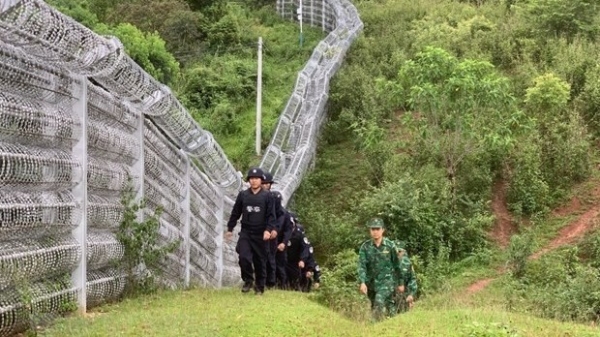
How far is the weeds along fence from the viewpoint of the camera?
5438 millimetres

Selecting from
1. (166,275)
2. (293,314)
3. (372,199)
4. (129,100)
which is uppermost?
(129,100)

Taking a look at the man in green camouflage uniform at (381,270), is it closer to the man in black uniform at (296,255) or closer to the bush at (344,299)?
the bush at (344,299)

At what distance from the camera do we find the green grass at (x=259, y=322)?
5691 mm

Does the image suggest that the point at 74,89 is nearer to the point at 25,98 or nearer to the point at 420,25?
the point at 25,98

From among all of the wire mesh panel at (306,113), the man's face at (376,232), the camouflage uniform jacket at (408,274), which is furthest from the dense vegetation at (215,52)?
the man's face at (376,232)

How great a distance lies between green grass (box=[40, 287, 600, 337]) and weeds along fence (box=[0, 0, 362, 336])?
1.30 ft

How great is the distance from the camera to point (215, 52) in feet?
110

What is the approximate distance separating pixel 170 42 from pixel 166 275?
2561 cm

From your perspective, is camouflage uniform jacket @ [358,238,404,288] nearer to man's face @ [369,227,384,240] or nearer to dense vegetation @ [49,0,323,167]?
man's face @ [369,227,384,240]

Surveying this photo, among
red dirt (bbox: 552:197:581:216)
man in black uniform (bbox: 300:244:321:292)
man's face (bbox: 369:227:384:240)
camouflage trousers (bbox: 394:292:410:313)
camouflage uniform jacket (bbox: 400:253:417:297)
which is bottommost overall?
red dirt (bbox: 552:197:581:216)

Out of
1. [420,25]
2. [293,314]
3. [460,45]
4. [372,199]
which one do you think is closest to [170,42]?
[420,25]

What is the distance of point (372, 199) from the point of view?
17.5m

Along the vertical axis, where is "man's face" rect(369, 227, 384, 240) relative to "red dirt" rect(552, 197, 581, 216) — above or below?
above

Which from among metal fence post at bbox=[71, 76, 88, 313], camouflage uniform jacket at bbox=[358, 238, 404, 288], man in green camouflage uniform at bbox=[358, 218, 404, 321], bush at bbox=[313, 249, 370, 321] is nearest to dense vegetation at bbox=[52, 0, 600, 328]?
bush at bbox=[313, 249, 370, 321]
